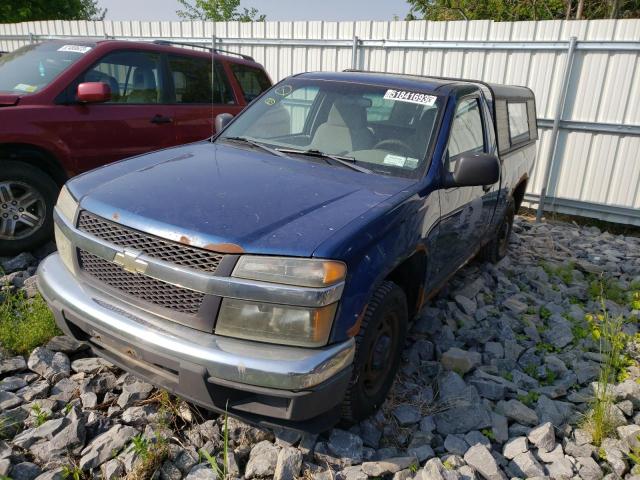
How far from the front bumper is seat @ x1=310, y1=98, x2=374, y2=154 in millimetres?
1591

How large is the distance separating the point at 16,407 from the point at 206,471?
1156 mm

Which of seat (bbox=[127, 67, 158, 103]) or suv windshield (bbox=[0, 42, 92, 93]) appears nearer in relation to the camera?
suv windshield (bbox=[0, 42, 92, 93])

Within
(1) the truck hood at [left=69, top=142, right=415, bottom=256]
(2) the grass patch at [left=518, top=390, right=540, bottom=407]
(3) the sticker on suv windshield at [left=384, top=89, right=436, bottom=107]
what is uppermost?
(3) the sticker on suv windshield at [left=384, top=89, right=436, bottom=107]

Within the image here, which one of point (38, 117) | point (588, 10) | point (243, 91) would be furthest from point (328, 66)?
point (588, 10)

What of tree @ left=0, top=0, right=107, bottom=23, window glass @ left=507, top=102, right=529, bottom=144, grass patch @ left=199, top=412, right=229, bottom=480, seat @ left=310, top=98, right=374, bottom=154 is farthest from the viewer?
tree @ left=0, top=0, right=107, bottom=23

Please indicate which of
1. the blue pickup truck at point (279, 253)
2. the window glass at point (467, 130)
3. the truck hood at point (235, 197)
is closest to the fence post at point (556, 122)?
the window glass at point (467, 130)

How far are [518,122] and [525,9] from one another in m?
17.1

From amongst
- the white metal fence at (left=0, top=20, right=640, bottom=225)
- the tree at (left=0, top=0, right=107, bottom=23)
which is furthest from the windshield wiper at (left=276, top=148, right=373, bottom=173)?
the tree at (left=0, top=0, right=107, bottom=23)

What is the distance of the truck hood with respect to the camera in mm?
2213

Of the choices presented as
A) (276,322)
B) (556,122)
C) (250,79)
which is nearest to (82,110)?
(250,79)

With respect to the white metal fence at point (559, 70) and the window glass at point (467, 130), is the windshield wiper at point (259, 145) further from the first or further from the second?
the white metal fence at point (559, 70)

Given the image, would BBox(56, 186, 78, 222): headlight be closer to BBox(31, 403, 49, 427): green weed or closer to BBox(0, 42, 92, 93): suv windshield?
BBox(31, 403, 49, 427): green weed

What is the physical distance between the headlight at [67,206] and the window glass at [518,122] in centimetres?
404

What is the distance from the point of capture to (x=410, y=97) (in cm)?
354
